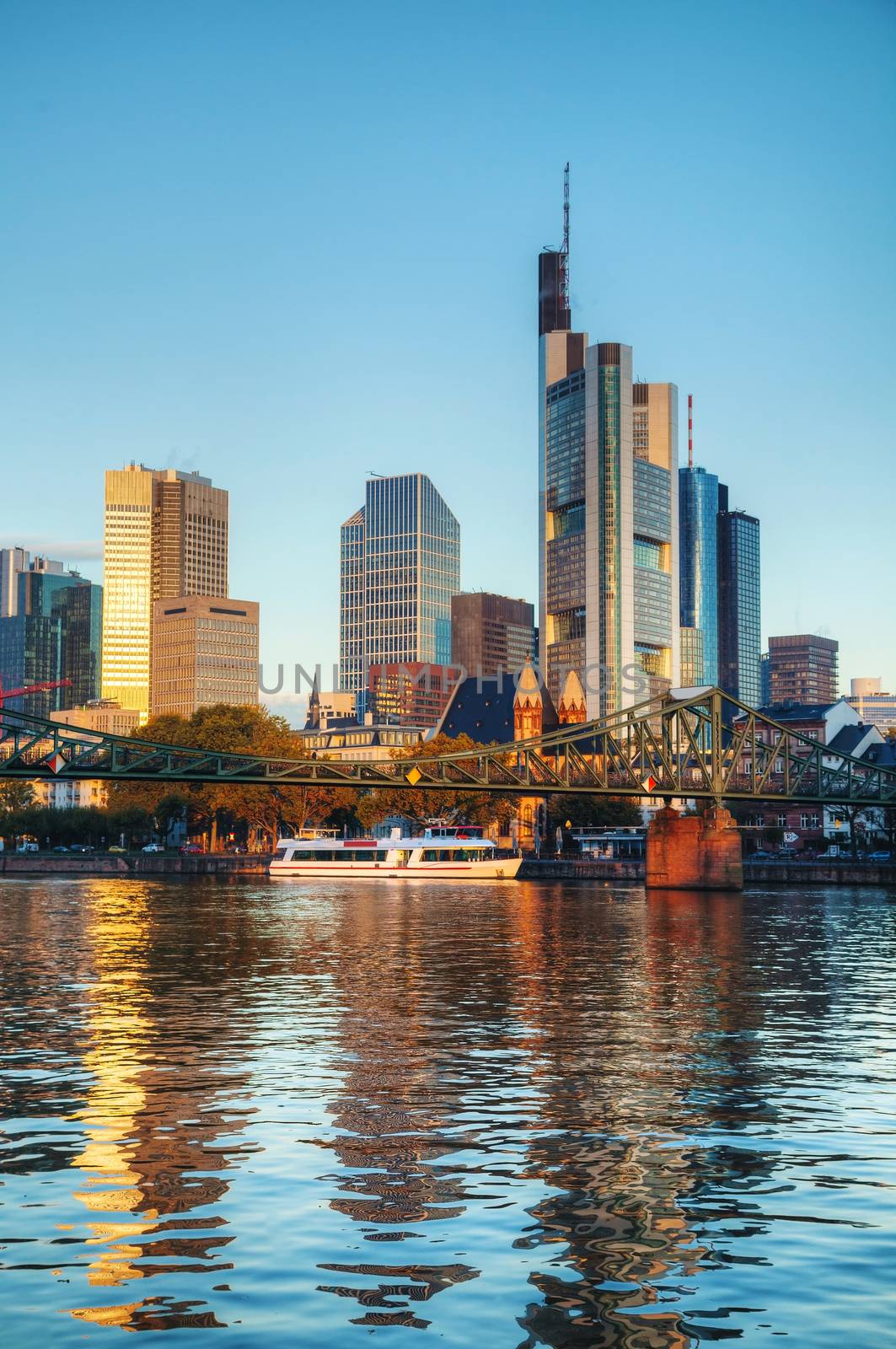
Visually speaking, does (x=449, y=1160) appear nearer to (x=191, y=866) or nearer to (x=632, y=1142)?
(x=632, y=1142)

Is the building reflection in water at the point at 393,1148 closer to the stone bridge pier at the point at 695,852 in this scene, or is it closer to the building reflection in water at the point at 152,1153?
the building reflection in water at the point at 152,1153

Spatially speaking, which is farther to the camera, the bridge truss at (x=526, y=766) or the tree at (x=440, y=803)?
the tree at (x=440, y=803)

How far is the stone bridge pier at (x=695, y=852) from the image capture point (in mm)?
118438

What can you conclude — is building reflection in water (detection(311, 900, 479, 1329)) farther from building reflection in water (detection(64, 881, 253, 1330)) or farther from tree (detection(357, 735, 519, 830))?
tree (detection(357, 735, 519, 830))

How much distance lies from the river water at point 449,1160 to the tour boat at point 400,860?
4103 inches

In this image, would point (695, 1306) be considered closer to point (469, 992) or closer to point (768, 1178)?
point (768, 1178)

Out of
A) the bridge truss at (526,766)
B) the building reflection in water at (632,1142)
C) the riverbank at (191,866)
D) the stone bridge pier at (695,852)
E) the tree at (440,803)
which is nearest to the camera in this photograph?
the building reflection in water at (632,1142)

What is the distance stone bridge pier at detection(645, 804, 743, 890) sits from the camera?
11844 centimetres

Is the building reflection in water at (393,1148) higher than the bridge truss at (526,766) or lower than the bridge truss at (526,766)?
lower

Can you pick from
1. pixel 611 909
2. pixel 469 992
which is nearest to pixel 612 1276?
pixel 469 992

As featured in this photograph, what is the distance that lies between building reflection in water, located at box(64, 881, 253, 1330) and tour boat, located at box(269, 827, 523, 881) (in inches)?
4356

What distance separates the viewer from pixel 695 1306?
13.7 m

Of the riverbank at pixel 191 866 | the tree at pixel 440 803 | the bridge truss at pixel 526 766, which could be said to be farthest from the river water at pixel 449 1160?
the tree at pixel 440 803

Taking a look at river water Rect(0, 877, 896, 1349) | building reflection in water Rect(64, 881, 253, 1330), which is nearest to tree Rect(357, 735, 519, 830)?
river water Rect(0, 877, 896, 1349)
